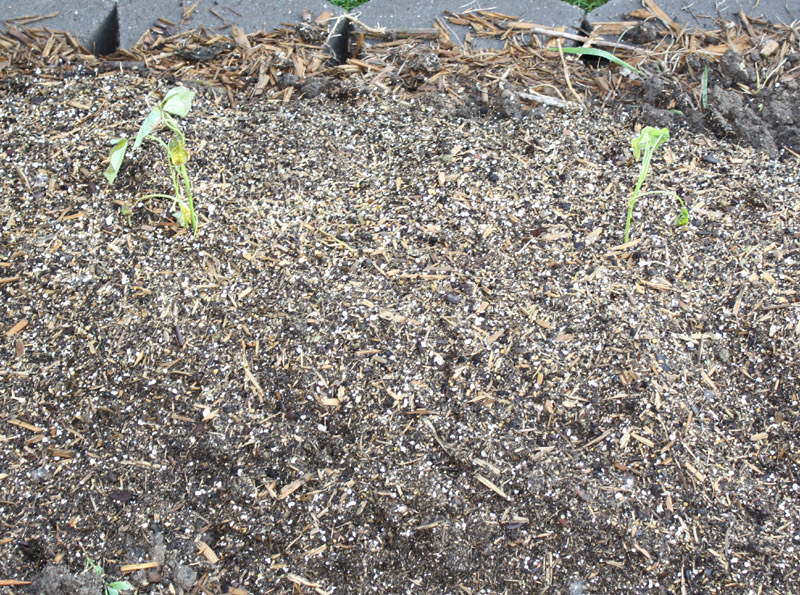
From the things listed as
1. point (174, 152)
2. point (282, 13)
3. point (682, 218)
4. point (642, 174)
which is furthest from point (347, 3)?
point (682, 218)

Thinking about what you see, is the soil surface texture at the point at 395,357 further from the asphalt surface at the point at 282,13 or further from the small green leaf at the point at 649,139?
the asphalt surface at the point at 282,13

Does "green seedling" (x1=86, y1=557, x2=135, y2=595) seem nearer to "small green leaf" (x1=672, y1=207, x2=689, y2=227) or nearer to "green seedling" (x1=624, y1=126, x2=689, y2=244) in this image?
"green seedling" (x1=624, y1=126, x2=689, y2=244)

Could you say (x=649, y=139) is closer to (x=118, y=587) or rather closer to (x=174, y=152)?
(x=174, y=152)

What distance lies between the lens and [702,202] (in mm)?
2088

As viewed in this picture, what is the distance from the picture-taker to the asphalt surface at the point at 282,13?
2537 millimetres

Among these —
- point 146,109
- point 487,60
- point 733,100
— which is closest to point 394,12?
point 487,60

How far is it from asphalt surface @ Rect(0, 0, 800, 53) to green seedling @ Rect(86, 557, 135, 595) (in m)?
1.90

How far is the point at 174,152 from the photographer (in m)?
1.88

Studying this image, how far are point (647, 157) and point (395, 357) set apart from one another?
929mm

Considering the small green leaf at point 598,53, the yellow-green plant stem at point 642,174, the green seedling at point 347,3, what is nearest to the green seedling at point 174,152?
the green seedling at point 347,3

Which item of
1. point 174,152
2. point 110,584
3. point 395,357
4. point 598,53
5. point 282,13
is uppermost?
point 282,13

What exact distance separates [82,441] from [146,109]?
1.13 metres

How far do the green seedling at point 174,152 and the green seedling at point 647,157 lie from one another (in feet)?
4.23

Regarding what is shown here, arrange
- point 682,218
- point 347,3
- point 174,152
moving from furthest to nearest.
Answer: point 347,3
point 682,218
point 174,152
